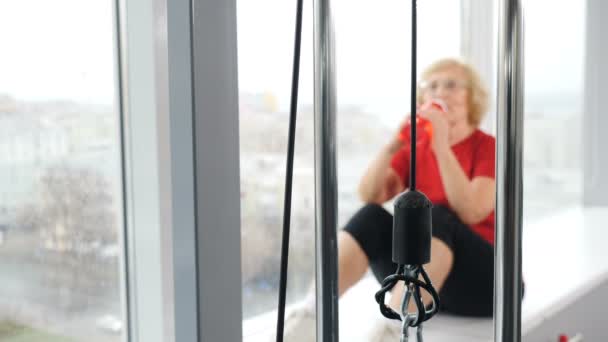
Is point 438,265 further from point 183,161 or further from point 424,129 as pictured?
point 183,161

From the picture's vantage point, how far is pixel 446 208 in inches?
48.7

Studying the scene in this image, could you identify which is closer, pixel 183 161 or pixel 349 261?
pixel 183 161

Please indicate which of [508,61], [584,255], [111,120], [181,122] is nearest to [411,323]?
[508,61]

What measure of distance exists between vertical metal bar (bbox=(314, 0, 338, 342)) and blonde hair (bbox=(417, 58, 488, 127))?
2.63 ft

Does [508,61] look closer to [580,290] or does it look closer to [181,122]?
[181,122]

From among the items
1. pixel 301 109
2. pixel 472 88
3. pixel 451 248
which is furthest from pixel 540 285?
pixel 301 109

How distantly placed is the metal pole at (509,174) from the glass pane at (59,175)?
0.49m

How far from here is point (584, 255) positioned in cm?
161

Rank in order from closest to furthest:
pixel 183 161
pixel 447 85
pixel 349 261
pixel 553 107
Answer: pixel 183 161, pixel 349 261, pixel 447 85, pixel 553 107

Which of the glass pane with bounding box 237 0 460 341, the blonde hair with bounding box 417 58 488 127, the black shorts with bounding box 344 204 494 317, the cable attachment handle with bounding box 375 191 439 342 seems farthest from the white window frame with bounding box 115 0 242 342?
the blonde hair with bounding box 417 58 488 127

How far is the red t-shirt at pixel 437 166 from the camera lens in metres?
1.25

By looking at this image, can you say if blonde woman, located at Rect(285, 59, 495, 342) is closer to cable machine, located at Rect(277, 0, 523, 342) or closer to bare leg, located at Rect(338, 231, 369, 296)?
bare leg, located at Rect(338, 231, 369, 296)

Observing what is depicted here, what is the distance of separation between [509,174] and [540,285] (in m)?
1.04

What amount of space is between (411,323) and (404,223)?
7 cm
